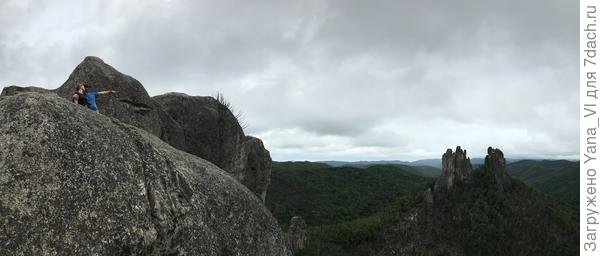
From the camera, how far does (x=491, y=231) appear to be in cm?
16888

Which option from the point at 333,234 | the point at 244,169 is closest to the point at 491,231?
the point at 333,234

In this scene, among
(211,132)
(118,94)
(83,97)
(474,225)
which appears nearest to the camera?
(83,97)

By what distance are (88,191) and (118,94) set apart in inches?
585

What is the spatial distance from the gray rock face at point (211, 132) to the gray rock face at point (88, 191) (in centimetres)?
1584

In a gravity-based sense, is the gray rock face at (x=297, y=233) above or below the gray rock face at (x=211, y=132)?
below

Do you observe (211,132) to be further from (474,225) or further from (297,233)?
(474,225)

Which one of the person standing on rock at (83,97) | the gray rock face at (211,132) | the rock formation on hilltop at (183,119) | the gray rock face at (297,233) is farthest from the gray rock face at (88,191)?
the gray rock face at (297,233)

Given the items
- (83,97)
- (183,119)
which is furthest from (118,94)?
(83,97)

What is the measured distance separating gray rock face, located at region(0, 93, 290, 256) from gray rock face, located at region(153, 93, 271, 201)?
15.8m

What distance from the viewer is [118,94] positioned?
23750 mm

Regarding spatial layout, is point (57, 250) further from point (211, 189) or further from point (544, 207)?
point (544, 207)

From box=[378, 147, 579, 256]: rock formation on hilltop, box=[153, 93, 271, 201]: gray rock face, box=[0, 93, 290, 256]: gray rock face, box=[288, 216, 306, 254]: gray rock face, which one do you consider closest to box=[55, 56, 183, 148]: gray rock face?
box=[153, 93, 271, 201]: gray rock face

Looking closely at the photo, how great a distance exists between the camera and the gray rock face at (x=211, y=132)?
29984 mm

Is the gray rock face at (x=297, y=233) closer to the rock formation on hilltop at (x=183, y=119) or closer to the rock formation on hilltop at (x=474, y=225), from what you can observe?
the rock formation on hilltop at (x=474, y=225)
